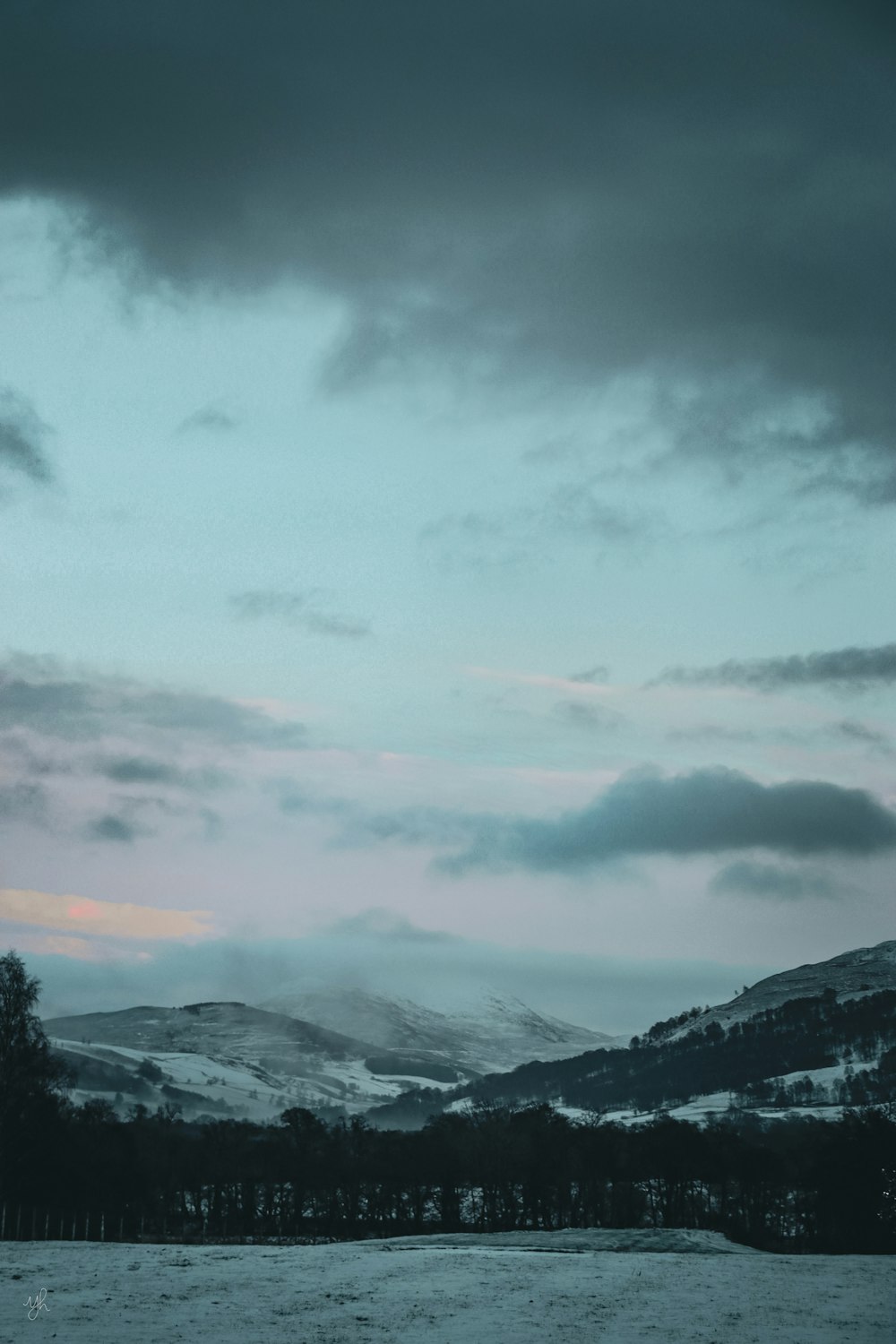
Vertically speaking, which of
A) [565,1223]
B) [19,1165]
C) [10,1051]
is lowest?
[565,1223]

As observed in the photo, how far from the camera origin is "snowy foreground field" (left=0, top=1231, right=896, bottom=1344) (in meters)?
48.2

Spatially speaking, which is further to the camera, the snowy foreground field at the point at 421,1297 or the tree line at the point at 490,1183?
the tree line at the point at 490,1183

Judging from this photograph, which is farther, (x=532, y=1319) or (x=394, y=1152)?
(x=394, y=1152)

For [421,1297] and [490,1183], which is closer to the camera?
[421,1297]

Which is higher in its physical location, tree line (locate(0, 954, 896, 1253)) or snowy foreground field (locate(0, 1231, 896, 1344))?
snowy foreground field (locate(0, 1231, 896, 1344))

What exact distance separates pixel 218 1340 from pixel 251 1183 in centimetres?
14209

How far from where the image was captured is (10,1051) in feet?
332

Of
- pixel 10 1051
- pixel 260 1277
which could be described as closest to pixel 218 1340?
pixel 260 1277

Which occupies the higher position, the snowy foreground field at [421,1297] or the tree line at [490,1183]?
the snowy foreground field at [421,1297]

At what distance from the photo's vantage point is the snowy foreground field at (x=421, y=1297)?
48.2 metres

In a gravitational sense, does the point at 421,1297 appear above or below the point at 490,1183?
above

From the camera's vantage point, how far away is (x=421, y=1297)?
197ft

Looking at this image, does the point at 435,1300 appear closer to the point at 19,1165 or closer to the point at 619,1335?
the point at 619,1335

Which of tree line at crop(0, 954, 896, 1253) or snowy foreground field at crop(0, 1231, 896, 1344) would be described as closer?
snowy foreground field at crop(0, 1231, 896, 1344)
